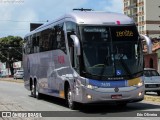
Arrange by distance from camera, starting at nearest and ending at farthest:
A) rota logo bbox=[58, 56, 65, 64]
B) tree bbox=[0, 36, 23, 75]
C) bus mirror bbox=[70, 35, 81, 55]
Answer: bus mirror bbox=[70, 35, 81, 55]
rota logo bbox=[58, 56, 65, 64]
tree bbox=[0, 36, 23, 75]

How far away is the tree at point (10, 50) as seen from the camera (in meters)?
120

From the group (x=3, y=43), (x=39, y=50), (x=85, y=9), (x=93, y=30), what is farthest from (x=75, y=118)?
(x=3, y=43)

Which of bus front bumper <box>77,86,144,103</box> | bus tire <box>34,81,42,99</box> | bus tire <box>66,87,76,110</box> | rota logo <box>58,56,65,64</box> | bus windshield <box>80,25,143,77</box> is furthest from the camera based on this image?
bus tire <box>34,81,42,99</box>

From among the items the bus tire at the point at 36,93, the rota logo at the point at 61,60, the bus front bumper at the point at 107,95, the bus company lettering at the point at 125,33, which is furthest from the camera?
the bus tire at the point at 36,93

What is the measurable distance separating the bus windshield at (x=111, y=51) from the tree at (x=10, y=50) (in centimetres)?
10288

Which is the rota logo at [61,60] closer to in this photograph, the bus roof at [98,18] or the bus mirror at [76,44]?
the bus roof at [98,18]

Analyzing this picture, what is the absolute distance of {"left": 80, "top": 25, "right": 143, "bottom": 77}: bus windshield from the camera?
15930mm

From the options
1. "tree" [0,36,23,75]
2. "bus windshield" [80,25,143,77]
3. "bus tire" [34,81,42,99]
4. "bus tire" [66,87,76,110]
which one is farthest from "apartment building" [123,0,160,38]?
"bus windshield" [80,25,143,77]

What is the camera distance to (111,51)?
1614cm

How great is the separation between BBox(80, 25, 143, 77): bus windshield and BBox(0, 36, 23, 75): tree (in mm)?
102876

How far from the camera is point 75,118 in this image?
14.5 m

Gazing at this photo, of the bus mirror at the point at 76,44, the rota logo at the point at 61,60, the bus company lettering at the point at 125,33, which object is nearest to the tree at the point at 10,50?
the rota logo at the point at 61,60

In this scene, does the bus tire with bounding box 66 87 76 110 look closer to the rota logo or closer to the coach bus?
the coach bus

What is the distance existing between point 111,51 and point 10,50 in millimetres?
106556
